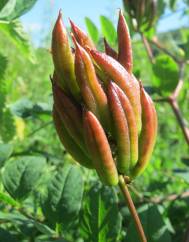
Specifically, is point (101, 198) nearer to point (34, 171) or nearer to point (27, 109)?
point (34, 171)

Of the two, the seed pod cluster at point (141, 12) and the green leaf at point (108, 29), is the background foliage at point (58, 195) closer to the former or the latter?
the green leaf at point (108, 29)

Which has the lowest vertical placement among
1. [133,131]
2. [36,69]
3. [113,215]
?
[36,69]

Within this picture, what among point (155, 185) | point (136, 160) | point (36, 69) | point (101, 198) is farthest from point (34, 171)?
point (36, 69)

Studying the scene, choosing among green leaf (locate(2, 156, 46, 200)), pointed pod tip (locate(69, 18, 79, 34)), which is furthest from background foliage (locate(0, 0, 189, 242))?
pointed pod tip (locate(69, 18, 79, 34))

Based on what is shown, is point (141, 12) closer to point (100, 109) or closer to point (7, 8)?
point (7, 8)

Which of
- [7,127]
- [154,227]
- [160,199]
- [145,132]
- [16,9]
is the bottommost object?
[160,199]

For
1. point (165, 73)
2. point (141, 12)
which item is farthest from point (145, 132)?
point (141, 12)
